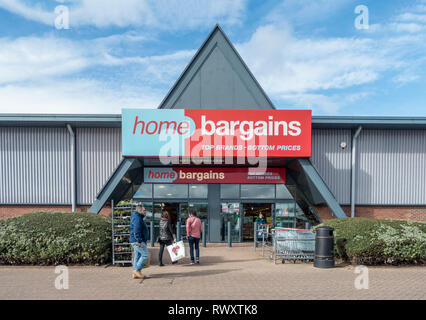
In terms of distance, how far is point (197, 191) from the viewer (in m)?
14.6

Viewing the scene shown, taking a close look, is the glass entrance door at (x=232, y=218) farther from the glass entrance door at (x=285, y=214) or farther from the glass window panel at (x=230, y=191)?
the glass entrance door at (x=285, y=214)

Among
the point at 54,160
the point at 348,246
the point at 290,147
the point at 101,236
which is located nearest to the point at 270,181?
the point at 290,147

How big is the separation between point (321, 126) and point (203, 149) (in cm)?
581

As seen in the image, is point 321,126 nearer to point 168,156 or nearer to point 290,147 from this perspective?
point 290,147

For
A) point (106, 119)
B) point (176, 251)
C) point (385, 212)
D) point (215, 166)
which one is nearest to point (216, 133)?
point (215, 166)

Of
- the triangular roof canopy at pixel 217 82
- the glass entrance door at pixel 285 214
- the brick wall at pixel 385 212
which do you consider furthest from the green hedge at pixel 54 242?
the brick wall at pixel 385 212

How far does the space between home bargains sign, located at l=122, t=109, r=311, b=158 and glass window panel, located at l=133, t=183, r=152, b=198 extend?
299 centimetres

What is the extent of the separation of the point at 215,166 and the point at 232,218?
2722 millimetres

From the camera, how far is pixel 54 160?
1397 cm

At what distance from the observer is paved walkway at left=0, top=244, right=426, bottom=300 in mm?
6090

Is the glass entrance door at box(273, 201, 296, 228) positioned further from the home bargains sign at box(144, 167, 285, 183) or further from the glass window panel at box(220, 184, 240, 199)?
the glass window panel at box(220, 184, 240, 199)

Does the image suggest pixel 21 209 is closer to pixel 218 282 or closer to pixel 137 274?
pixel 137 274

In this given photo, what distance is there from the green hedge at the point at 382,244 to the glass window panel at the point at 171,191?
7681 mm

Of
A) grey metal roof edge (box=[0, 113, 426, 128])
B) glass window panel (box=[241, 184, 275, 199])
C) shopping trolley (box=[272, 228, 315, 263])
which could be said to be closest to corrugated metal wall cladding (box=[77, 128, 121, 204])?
grey metal roof edge (box=[0, 113, 426, 128])
